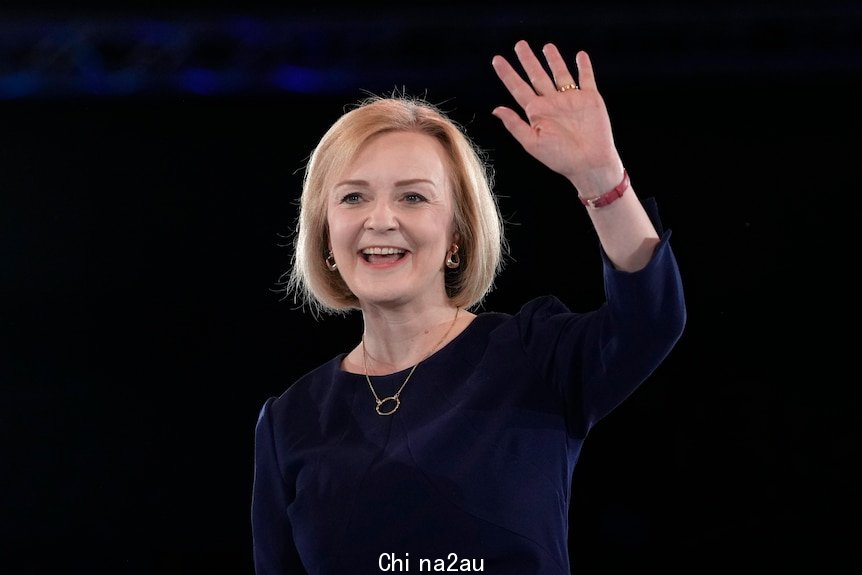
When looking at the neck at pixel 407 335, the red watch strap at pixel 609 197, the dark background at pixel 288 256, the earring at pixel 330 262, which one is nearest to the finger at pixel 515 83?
the red watch strap at pixel 609 197

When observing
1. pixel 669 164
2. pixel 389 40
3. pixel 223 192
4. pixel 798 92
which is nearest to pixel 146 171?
pixel 223 192

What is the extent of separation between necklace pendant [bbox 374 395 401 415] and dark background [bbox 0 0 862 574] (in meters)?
1.75

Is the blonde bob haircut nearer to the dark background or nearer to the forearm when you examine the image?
the forearm

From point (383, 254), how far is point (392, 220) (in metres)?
0.06

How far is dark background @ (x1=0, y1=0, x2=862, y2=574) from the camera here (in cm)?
331

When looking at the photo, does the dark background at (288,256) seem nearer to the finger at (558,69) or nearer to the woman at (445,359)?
the woman at (445,359)

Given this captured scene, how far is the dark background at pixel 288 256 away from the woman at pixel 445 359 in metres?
1.56

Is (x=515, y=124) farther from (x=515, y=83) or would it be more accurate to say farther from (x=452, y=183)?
(x=452, y=183)

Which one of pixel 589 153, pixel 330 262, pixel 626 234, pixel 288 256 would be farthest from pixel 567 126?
pixel 288 256

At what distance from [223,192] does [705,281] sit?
65.3 inches

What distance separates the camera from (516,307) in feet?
12.1

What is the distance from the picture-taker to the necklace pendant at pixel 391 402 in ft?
5.49

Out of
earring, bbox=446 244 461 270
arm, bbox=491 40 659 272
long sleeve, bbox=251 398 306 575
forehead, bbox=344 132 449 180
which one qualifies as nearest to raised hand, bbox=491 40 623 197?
arm, bbox=491 40 659 272

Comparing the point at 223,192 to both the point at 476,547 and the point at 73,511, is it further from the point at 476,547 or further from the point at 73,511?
the point at 476,547
